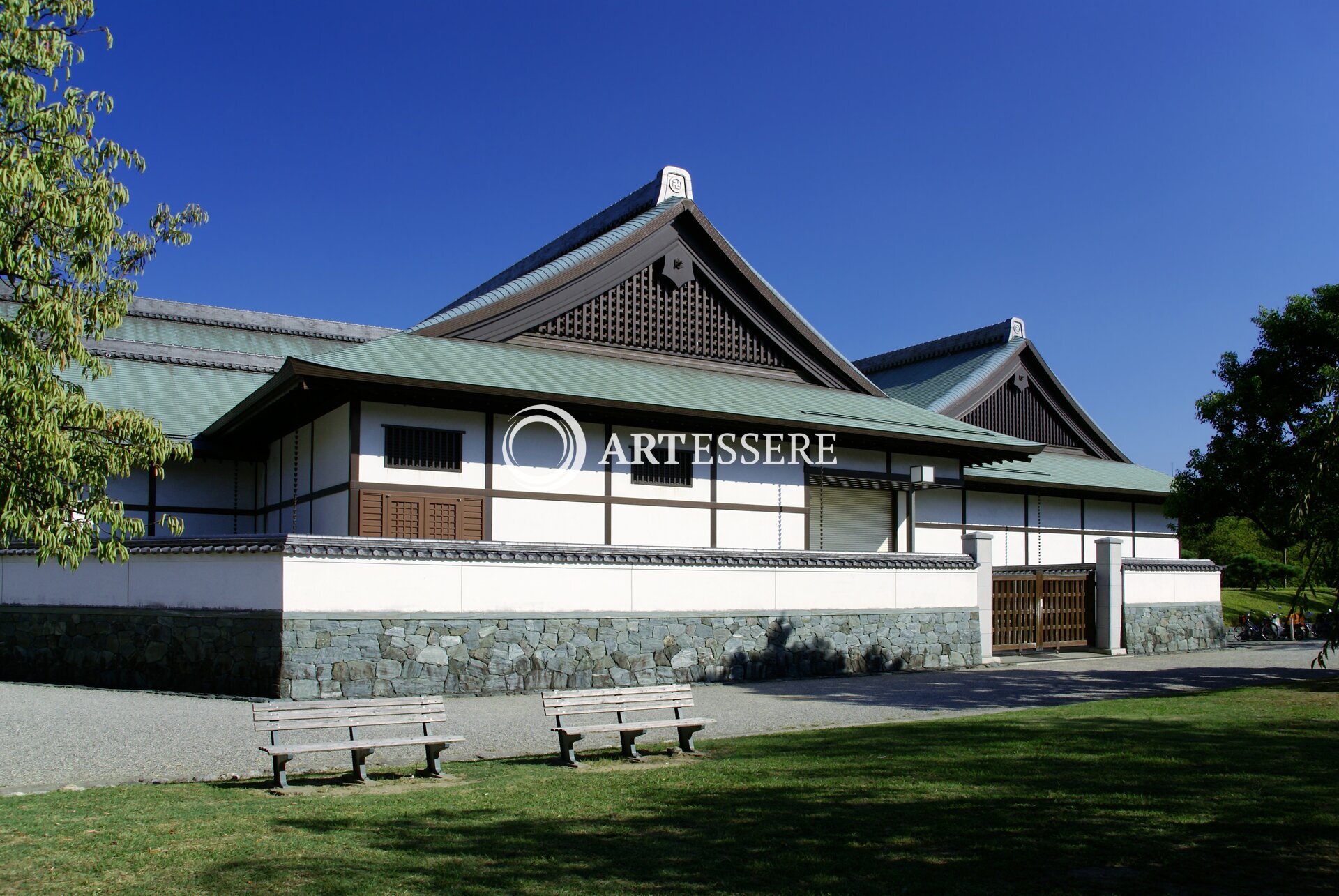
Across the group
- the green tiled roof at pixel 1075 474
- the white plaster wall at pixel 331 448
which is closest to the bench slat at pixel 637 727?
the white plaster wall at pixel 331 448

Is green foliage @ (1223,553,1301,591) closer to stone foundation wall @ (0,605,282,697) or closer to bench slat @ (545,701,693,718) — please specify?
bench slat @ (545,701,693,718)

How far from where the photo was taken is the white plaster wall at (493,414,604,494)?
18.3 m

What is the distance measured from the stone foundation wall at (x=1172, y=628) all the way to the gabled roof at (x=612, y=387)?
174 inches

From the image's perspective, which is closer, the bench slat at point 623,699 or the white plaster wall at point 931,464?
the bench slat at point 623,699

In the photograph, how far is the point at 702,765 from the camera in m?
9.85

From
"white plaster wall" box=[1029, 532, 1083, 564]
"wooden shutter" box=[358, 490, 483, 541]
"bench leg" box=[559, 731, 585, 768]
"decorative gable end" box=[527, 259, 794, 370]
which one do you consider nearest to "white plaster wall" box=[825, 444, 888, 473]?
"decorative gable end" box=[527, 259, 794, 370]

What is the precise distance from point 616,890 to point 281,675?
9250mm

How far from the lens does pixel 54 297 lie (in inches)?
295

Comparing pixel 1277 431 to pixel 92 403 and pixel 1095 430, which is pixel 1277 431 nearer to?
pixel 1095 430

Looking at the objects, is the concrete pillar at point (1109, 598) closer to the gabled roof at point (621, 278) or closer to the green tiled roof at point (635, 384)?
the green tiled roof at point (635, 384)

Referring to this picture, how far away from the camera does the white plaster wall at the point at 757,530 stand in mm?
20312

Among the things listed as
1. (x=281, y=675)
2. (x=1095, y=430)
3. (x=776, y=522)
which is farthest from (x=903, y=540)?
(x=281, y=675)

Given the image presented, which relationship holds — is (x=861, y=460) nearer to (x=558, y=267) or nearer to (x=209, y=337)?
(x=558, y=267)

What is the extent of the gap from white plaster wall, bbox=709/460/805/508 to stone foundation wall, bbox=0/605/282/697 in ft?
29.7
